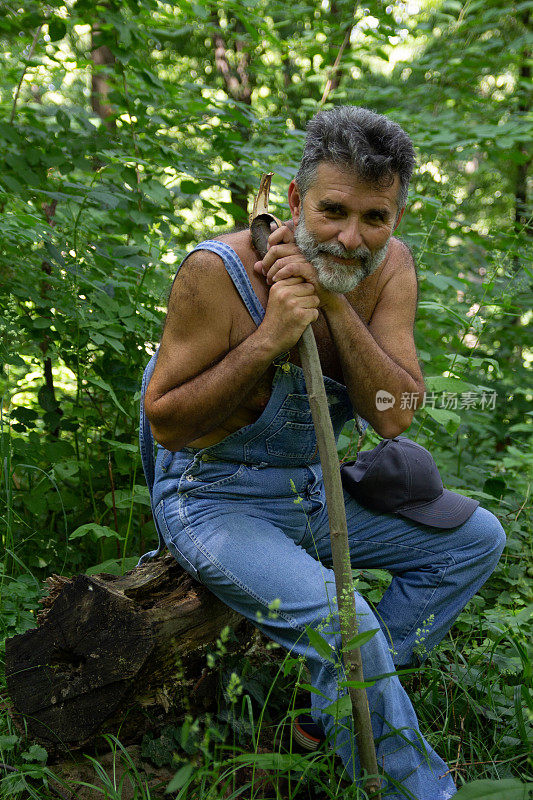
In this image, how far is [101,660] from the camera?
6.50ft

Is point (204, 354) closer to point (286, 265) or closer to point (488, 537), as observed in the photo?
point (286, 265)

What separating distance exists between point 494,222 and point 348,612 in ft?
27.0

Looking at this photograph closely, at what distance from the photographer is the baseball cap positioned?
2.35 metres

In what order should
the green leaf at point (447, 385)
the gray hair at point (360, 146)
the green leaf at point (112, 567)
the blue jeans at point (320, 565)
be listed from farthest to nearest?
the green leaf at point (447, 385) < the green leaf at point (112, 567) < the gray hair at point (360, 146) < the blue jeans at point (320, 565)

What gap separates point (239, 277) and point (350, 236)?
389 mm

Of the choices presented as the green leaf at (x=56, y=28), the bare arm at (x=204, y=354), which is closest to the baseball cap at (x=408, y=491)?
the bare arm at (x=204, y=354)

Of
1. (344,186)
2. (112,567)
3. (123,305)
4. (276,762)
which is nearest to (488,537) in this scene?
(276,762)

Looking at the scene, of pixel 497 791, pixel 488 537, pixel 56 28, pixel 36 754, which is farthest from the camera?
pixel 56 28

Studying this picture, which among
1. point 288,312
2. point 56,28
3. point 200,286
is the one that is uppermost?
point 56,28

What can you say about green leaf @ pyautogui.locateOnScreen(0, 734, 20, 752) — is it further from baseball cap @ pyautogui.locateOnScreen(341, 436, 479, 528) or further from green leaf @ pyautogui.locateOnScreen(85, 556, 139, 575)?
baseball cap @ pyautogui.locateOnScreen(341, 436, 479, 528)

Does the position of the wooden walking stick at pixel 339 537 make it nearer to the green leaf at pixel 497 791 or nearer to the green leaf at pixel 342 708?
the green leaf at pixel 342 708

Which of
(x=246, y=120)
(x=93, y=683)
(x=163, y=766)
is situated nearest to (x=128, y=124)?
(x=246, y=120)

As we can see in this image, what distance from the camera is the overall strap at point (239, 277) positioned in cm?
205

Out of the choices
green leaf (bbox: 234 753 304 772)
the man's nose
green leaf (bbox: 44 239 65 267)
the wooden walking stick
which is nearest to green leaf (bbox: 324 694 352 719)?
the wooden walking stick
